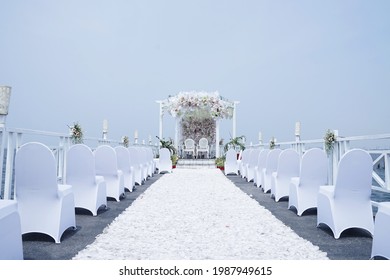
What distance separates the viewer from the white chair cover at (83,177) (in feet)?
15.4

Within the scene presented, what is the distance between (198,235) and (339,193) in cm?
161

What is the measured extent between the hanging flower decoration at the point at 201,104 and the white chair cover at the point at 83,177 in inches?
550

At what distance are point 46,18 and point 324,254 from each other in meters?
3.45

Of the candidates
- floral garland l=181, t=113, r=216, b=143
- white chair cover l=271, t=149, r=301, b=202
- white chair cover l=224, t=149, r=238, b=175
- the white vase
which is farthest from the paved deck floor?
floral garland l=181, t=113, r=216, b=143

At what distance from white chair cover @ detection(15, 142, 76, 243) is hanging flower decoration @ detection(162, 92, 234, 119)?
1529 cm

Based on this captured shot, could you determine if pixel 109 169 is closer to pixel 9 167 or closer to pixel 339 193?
pixel 9 167

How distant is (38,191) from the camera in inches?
137

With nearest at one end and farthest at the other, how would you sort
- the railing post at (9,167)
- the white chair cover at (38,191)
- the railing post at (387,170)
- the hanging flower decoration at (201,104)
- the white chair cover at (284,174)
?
1. the white chair cover at (38,191)
2. the railing post at (9,167)
3. the railing post at (387,170)
4. the white chair cover at (284,174)
5. the hanging flower decoration at (201,104)

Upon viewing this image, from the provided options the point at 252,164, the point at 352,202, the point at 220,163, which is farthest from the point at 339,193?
the point at 220,163

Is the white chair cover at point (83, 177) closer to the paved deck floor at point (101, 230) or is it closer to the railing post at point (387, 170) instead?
the paved deck floor at point (101, 230)

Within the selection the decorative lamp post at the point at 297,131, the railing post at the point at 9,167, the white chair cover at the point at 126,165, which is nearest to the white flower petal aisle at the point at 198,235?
the railing post at the point at 9,167

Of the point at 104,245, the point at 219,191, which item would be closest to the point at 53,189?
the point at 104,245

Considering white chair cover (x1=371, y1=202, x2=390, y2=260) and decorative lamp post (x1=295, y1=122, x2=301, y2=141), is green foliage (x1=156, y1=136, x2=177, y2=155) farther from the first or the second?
white chair cover (x1=371, y1=202, x2=390, y2=260)

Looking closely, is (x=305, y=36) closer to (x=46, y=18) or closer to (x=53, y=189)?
(x=46, y=18)
